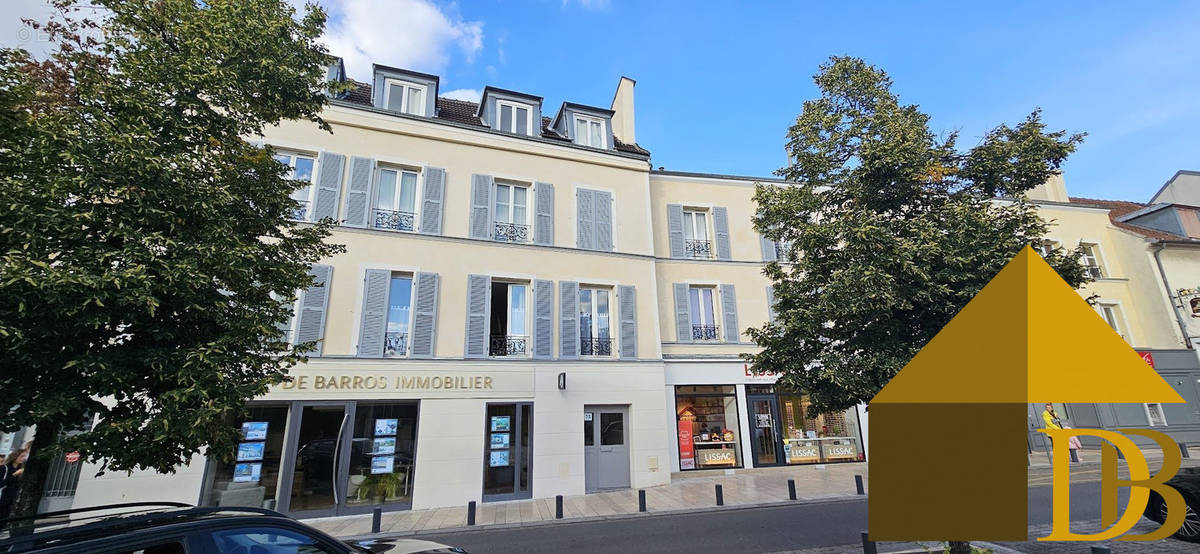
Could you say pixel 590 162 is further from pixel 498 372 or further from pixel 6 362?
pixel 6 362

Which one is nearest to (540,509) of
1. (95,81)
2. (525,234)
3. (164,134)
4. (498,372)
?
(498,372)

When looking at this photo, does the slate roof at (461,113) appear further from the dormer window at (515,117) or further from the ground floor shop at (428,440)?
the ground floor shop at (428,440)

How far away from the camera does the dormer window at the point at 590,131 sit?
1477cm

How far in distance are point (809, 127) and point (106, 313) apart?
8197mm

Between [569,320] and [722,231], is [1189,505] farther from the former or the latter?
[722,231]

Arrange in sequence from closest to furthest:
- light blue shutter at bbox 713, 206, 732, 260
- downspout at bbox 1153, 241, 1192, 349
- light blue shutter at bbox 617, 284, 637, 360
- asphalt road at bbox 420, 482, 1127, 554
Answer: asphalt road at bbox 420, 482, 1127, 554 < light blue shutter at bbox 617, 284, 637, 360 < light blue shutter at bbox 713, 206, 732, 260 < downspout at bbox 1153, 241, 1192, 349

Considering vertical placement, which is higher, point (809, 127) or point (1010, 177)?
point (809, 127)

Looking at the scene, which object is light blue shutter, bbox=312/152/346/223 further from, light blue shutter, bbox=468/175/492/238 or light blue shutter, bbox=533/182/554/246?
light blue shutter, bbox=533/182/554/246

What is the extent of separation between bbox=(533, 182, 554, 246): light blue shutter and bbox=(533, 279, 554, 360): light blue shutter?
4.00 ft

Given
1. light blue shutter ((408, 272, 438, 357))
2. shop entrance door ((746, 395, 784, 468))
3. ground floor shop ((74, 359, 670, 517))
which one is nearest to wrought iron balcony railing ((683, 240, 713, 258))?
ground floor shop ((74, 359, 670, 517))

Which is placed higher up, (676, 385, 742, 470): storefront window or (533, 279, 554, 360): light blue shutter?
(533, 279, 554, 360): light blue shutter

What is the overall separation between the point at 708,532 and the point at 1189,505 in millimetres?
6131

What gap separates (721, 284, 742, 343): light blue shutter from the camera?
15.1 m

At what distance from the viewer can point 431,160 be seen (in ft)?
41.7
